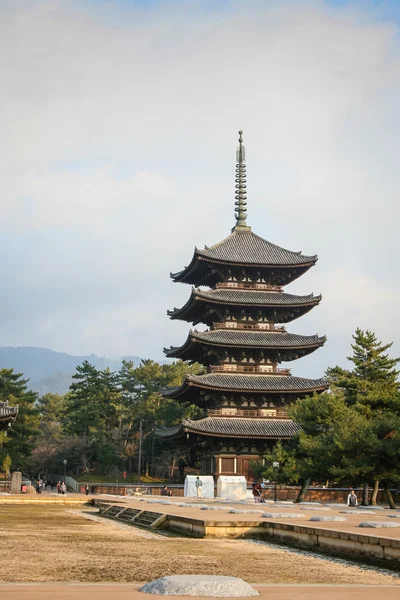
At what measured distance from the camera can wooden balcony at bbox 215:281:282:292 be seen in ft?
222

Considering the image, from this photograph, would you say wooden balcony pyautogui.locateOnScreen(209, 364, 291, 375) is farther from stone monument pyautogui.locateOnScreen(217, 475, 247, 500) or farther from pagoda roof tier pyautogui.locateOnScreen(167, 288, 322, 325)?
stone monument pyautogui.locateOnScreen(217, 475, 247, 500)

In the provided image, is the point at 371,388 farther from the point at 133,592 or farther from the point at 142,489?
the point at 133,592

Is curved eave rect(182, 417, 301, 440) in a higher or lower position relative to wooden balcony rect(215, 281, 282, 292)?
lower

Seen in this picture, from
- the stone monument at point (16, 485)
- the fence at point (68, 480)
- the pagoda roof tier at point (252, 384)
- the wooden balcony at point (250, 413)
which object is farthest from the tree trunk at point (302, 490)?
the fence at point (68, 480)

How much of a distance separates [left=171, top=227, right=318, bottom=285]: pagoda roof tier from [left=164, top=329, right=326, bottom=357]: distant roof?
18.6 feet

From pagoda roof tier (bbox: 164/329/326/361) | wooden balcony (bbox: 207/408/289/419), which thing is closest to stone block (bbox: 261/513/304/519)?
pagoda roof tier (bbox: 164/329/326/361)

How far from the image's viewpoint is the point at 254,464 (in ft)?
187

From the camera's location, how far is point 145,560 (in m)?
17.7

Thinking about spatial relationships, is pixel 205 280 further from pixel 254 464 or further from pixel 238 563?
pixel 238 563

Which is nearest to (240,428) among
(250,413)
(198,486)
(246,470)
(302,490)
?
(250,413)

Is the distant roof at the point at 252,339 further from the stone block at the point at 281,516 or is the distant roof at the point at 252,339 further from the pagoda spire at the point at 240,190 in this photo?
the stone block at the point at 281,516

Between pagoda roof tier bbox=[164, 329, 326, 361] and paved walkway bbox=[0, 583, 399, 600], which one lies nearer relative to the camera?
paved walkway bbox=[0, 583, 399, 600]

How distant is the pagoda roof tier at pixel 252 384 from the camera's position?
201ft

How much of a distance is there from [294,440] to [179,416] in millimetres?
52172
